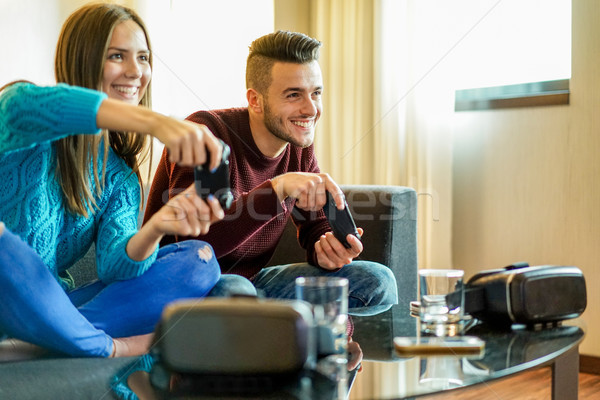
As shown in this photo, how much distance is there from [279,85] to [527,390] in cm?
115

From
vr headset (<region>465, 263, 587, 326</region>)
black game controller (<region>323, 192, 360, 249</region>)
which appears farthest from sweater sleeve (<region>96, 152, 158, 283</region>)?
vr headset (<region>465, 263, 587, 326</region>)

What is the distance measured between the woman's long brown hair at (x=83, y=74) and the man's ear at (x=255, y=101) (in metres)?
0.53

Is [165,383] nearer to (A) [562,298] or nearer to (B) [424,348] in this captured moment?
(B) [424,348]

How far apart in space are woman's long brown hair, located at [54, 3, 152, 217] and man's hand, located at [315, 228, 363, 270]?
0.49m

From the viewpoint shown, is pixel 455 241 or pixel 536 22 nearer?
pixel 536 22

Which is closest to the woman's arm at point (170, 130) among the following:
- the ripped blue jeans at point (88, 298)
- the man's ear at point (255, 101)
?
the ripped blue jeans at point (88, 298)

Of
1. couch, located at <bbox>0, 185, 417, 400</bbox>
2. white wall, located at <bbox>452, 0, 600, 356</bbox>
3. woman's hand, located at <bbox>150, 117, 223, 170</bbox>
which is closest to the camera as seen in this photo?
woman's hand, located at <bbox>150, 117, 223, 170</bbox>

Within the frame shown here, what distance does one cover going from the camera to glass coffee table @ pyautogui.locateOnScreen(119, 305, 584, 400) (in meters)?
0.74

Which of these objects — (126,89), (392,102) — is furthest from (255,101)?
(392,102)

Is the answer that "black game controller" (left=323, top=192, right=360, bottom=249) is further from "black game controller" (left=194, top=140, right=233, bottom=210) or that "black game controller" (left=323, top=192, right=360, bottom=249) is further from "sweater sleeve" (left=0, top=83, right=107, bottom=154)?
"sweater sleeve" (left=0, top=83, right=107, bottom=154)

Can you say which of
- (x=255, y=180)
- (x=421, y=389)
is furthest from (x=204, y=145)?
(x=255, y=180)

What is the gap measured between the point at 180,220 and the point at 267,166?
0.69 meters

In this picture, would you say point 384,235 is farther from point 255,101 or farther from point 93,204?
point 93,204

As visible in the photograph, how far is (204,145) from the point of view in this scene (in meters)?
0.88
